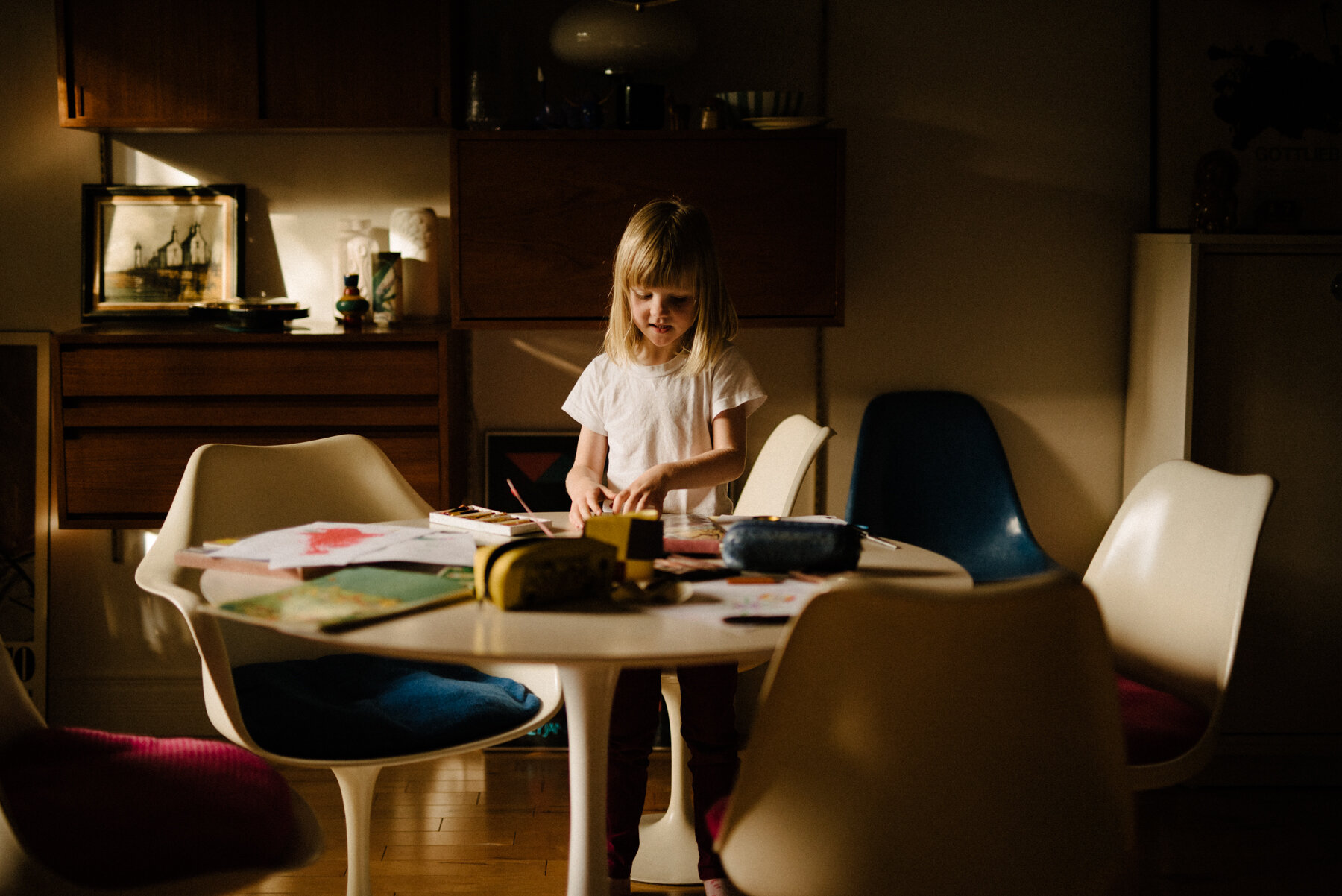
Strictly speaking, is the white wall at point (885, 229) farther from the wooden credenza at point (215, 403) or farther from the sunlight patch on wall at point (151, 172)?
the wooden credenza at point (215, 403)

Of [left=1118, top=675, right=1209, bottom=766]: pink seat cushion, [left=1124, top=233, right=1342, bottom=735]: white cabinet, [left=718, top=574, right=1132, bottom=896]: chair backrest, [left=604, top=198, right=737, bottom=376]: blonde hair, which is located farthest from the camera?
[left=1124, top=233, right=1342, bottom=735]: white cabinet

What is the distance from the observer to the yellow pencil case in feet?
4.07

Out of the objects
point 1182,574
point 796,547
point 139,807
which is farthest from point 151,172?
point 1182,574

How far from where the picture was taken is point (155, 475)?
8.72ft

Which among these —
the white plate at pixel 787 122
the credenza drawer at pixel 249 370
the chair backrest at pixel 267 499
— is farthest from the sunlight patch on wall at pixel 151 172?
the white plate at pixel 787 122

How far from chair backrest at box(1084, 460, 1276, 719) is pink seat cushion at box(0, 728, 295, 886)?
43.7 inches

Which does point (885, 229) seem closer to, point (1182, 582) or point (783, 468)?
point (783, 468)

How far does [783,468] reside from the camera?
2.14 m

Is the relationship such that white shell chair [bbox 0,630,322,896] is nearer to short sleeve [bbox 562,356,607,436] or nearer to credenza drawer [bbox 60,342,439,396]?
short sleeve [bbox 562,356,607,436]

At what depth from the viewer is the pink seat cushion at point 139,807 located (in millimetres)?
1181

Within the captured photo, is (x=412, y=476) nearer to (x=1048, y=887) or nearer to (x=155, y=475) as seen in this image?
(x=155, y=475)

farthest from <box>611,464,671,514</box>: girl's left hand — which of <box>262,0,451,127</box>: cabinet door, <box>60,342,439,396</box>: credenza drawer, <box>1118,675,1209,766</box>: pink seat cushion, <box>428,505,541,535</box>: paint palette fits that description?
<box>262,0,451,127</box>: cabinet door

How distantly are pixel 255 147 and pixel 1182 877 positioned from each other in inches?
111

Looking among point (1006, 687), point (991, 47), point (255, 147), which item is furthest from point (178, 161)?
point (1006, 687)
